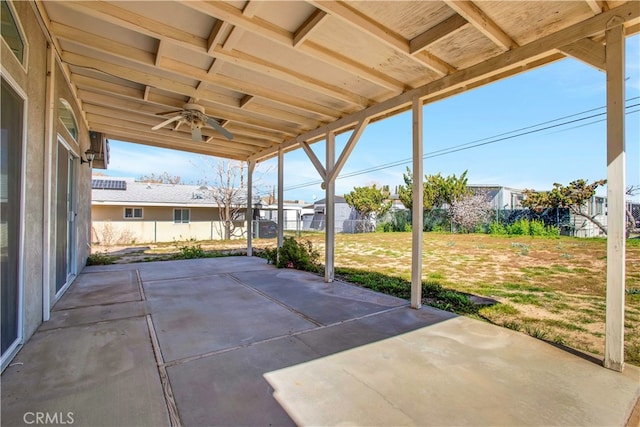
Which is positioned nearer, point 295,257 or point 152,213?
point 295,257

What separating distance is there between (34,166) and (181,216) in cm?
1471

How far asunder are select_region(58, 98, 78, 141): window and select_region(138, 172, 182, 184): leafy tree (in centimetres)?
2202

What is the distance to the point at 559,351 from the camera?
2.57 m

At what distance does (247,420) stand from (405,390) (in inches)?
40.6

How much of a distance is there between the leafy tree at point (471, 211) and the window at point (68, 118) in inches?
674

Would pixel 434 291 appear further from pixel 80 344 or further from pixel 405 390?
pixel 80 344

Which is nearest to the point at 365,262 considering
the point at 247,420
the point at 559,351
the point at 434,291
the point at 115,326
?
the point at 434,291

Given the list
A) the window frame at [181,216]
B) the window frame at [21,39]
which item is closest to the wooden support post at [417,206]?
the window frame at [21,39]

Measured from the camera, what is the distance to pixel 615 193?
225cm

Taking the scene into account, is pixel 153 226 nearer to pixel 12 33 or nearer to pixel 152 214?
pixel 152 214

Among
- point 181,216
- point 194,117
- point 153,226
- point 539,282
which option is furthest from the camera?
point 181,216

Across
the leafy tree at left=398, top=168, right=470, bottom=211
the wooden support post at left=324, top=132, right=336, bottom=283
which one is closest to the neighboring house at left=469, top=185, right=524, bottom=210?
the leafy tree at left=398, top=168, right=470, bottom=211

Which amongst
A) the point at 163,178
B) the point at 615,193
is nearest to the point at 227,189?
the point at 163,178

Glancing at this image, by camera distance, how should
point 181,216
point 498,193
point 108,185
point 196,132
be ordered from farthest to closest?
1. point 498,193
2. point 181,216
3. point 108,185
4. point 196,132
